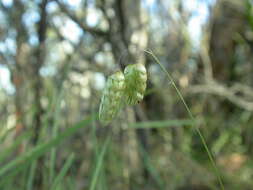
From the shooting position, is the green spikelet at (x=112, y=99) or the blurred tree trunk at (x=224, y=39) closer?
the green spikelet at (x=112, y=99)

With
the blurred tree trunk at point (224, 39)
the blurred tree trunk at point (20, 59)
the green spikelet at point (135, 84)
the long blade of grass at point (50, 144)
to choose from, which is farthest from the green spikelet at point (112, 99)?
the blurred tree trunk at point (224, 39)

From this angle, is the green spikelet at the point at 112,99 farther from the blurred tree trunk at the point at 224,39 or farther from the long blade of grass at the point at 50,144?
the blurred tree trunk at the point at 224,39

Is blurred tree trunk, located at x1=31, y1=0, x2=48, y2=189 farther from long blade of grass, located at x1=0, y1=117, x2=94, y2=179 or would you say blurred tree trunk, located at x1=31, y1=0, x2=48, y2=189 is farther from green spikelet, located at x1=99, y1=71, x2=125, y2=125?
green spikelet, located at x1=99, y1=71, x2=125, y2=125

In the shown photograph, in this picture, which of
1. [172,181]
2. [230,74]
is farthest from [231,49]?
[172,181]

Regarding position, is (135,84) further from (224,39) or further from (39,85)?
(224,39)

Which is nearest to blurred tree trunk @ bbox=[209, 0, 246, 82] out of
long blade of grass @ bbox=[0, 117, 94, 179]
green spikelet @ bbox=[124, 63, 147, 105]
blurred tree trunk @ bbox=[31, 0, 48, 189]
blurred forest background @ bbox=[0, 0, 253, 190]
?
blurred forest background @ bbox=[0, 0, 253, 190]

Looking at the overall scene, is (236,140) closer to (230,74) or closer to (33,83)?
(230,74)
